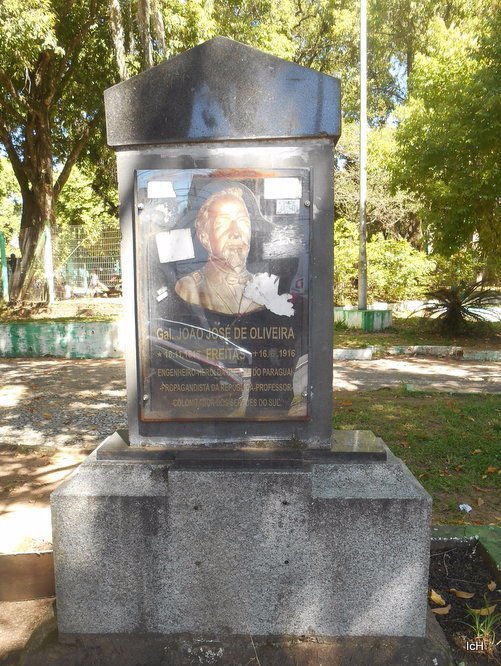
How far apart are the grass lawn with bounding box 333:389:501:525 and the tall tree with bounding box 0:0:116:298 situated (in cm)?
1019

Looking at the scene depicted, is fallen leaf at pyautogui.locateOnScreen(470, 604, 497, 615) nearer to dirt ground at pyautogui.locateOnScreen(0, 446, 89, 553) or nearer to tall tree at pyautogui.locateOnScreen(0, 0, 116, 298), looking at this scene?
dirt ground at pyautogui.locateOnScreen(0, 446, 89, 553)

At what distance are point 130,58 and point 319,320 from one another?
44.2ft

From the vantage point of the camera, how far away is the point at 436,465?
4.67 meters

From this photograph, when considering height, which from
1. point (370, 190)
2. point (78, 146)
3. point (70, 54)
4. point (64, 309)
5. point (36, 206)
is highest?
point (70, 54)

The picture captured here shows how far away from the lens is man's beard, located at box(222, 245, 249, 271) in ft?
8.02

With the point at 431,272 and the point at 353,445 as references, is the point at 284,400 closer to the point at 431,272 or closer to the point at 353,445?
the point at 353,445

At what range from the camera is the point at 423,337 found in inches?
534

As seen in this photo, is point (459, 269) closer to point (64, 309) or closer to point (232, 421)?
point (64, 309)

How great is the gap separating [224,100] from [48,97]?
1571cm

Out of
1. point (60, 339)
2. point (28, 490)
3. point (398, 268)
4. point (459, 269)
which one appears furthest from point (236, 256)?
point (459, 269)

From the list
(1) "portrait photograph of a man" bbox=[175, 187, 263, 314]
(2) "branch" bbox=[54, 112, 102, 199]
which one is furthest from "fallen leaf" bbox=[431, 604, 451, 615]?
(2) "branch" bbox=[54, 112, 102, 199]

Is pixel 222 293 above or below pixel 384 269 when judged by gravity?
below

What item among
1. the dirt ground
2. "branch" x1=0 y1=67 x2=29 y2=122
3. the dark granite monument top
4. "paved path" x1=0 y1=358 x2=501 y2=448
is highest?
"branch" x1=0 y1=67 x2=29 y2=122

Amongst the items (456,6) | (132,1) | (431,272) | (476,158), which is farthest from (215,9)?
(456,6)
